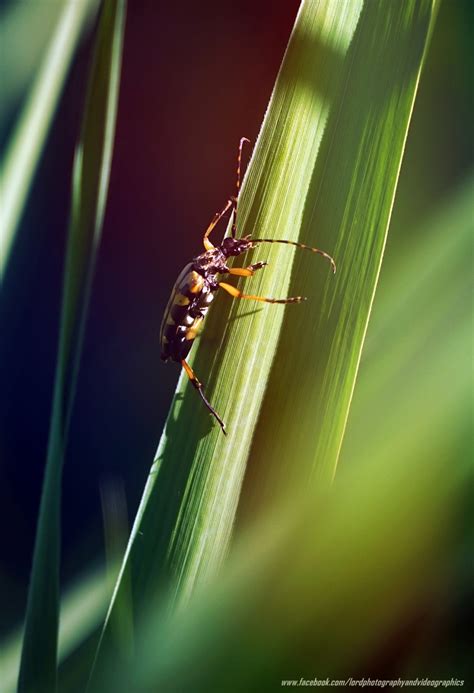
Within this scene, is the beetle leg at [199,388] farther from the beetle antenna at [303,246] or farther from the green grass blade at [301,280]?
the beetle antenna at [303,246]

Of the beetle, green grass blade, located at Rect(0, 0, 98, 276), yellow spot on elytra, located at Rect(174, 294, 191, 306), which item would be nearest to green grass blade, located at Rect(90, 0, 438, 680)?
the beetle

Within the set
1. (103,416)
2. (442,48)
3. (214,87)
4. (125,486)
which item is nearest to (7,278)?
(103,416)

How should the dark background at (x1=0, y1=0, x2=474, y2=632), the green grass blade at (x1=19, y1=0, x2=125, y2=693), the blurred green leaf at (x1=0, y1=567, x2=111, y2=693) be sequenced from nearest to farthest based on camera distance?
the green grass blade at (x1=19, y1=0, x2=125, y2=693)
the blurred green leaf at (x1=0, y1=567, x2=111, y2=693)
the dark background at (x1=0, y1=0, x2=474, y2=632)

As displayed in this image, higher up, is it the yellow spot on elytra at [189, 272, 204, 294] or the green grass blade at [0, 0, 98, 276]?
the green grass blade at [0, 0, 98, 276]

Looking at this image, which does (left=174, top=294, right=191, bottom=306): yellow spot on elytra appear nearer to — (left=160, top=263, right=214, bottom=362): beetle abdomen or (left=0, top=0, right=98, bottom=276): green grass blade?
(left=160, top=263, right=214, bottom=362): beetle abdomen

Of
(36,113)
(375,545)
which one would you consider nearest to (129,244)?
(36,113)

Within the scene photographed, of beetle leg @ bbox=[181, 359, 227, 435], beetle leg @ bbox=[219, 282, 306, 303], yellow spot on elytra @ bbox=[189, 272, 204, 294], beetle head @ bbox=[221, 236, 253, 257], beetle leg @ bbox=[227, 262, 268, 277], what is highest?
yellow spot on elytra @ bbox=[189, 272, 204, 294]

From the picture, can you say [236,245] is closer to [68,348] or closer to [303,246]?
[303,246]
